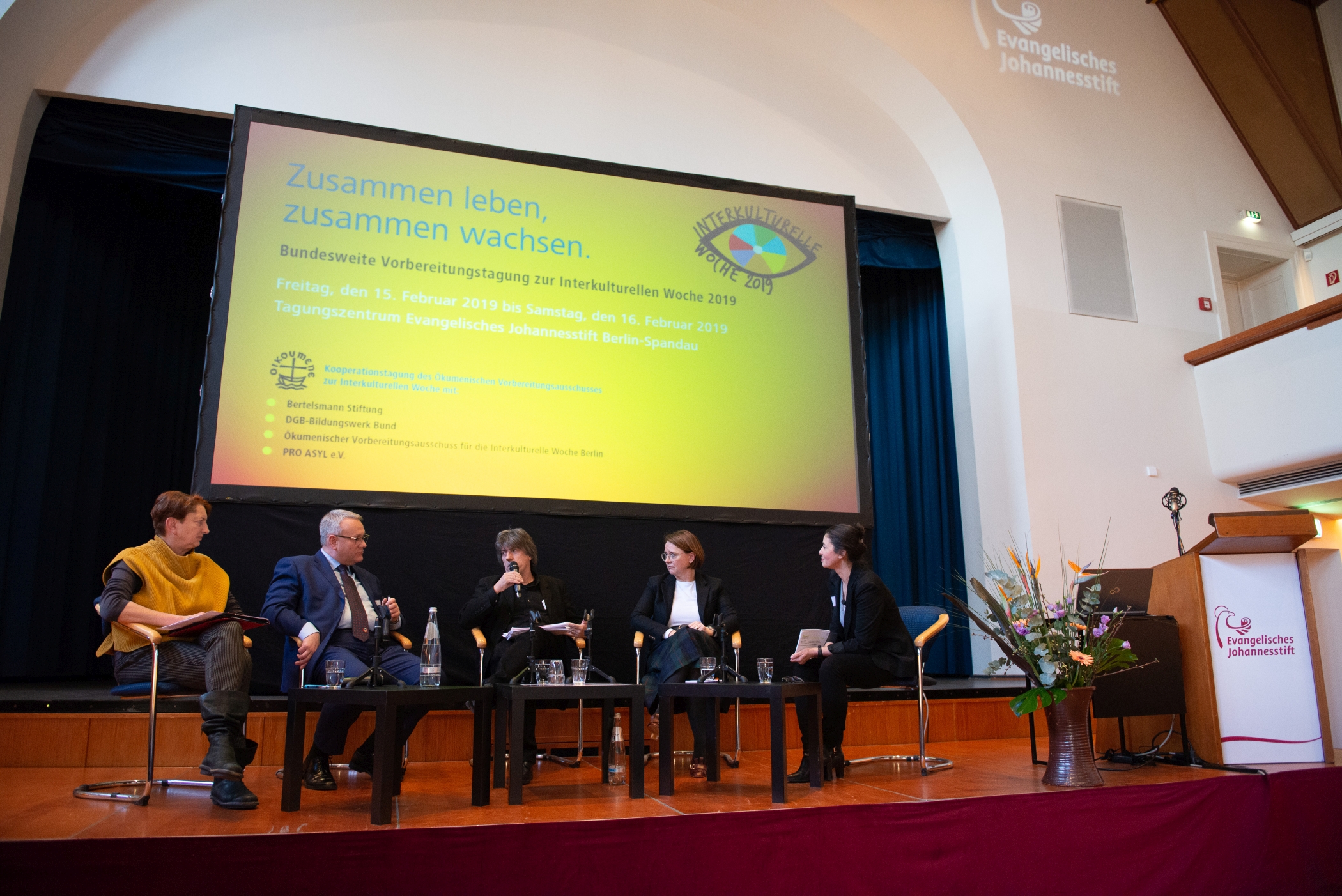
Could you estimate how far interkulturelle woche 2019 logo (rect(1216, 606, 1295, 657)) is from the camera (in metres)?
3.34

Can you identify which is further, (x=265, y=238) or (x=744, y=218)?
(x=744, y=218)

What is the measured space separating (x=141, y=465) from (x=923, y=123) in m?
5.38

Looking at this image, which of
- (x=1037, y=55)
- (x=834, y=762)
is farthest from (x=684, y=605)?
(x=1037, y=55)

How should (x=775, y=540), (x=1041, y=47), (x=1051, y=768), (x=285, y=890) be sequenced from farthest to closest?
(x=1041, y=47)
(x=775, y=540)
(x=1051, y=768)
(x=285, y=890)

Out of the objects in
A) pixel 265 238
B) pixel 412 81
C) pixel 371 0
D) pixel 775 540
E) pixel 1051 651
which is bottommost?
pixel 1051 651

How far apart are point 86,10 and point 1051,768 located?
228 inches

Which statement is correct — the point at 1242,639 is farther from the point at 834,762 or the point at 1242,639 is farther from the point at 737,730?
the point at 737,730

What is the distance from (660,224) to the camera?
17.1ft

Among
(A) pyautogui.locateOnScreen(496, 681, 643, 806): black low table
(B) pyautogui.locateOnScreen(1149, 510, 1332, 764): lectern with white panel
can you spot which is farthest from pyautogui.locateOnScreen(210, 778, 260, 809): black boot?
(B) pyautogui.locateOnScreen(1149, 510, 1332, 764): lectern with white panel

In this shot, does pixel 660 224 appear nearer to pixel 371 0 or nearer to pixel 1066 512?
pixel 371 0

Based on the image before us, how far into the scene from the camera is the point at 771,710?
9.05ft

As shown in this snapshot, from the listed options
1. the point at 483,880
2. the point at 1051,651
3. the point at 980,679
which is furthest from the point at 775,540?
the point at 483,880

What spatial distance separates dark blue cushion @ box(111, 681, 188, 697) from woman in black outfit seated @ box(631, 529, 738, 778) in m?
1.74

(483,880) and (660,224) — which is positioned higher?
(660,224)
